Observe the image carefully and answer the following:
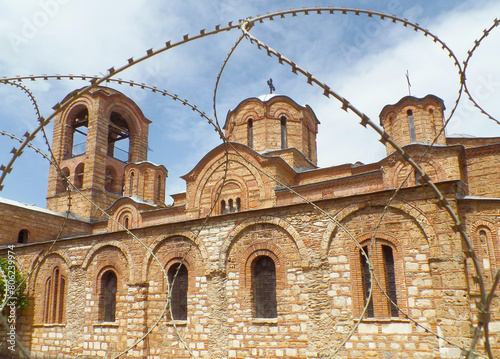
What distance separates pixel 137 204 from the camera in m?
21.7

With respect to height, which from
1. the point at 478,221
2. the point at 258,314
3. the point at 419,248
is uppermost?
the point at 478,221

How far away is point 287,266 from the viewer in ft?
33.0

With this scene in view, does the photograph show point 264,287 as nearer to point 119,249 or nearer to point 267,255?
point 267,255

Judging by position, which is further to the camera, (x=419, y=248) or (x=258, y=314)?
(x=258, y=314)

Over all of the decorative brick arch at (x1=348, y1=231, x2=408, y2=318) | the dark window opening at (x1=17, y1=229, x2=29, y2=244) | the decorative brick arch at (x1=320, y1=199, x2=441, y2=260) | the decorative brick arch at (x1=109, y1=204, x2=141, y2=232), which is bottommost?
the decorative brick arch at (x1=348, y1=231, x2=408, y2=318)

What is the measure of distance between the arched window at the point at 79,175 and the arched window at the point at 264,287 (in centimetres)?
1851

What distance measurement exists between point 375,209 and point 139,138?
70.9 feet

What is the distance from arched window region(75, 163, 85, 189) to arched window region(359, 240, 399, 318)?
832 inches

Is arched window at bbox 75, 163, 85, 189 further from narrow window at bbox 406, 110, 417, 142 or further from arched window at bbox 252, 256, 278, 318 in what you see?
narrow window at bbox 406, 110, 417, 142

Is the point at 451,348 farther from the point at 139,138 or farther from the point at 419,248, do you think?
the point at 139,138

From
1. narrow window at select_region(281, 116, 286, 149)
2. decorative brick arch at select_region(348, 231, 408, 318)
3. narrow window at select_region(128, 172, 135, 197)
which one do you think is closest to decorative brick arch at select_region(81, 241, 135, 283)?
decorative brick arch at select_region(348, 231, 408, 318)

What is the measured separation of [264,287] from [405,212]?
3.99 meters

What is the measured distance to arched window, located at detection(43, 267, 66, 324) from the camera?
13852mm

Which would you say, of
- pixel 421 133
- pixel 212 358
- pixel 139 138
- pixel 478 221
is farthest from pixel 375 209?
pixel 139 138
